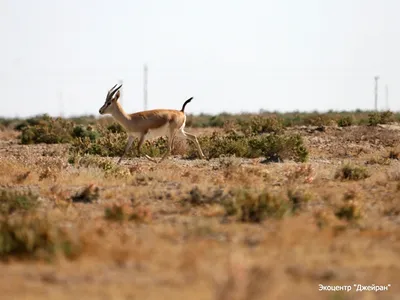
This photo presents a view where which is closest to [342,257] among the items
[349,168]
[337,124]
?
[349,168]

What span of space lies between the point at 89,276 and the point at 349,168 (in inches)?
457

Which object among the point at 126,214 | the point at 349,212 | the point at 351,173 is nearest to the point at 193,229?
the point at 126,214

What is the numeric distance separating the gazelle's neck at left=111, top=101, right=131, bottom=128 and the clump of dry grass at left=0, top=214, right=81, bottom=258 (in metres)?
13.6

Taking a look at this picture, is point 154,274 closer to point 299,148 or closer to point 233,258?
point 233,258

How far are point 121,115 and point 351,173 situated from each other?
26.1ft

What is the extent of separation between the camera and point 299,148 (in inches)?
1023

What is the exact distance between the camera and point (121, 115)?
24.7 m

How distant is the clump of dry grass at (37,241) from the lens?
1005 cm

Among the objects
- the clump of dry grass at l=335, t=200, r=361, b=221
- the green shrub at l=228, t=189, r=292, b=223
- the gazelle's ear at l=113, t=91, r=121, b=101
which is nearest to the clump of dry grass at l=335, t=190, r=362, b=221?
the clump of dry grass at l=335, t=200, r=361, b=221

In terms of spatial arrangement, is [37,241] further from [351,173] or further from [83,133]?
[83,133]

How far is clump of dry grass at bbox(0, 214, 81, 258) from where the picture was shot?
10.1 meters

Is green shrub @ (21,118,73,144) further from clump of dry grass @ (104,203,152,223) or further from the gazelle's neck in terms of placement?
clump of dry grass @ (104,203,152,223)

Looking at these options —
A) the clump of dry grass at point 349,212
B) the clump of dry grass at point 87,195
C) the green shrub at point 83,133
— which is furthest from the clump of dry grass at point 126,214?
the green shrub at point 83,133

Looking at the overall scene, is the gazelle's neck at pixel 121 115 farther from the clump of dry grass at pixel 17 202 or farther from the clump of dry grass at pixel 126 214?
the clump of dry grass at pixel 126 214
